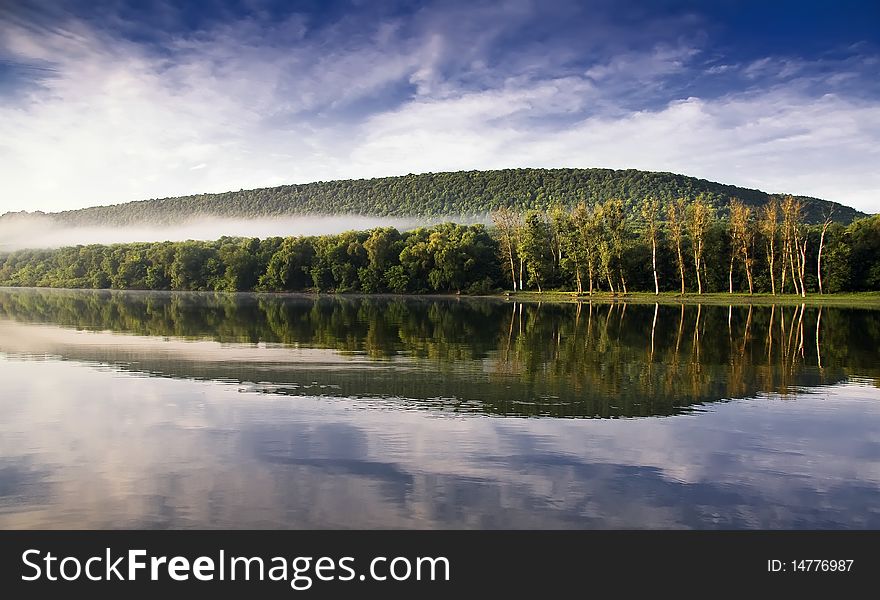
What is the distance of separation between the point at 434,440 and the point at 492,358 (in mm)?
13401

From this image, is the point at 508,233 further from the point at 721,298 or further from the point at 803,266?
the point at 803,266

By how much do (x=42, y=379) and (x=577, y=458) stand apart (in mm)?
15828

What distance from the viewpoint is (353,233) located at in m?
137

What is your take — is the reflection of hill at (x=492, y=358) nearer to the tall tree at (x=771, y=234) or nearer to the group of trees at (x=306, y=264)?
the tall tree at (x=771, y=234)

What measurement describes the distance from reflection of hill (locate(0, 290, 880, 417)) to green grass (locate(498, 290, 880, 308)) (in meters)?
42.8

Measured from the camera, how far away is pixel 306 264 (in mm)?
139250

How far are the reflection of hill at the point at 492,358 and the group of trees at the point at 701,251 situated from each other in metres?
54.2

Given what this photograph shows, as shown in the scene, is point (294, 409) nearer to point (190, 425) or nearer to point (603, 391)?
point (190, 425)

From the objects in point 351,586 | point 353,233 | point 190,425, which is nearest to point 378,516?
point 351,586

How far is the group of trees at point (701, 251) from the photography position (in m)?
93.9

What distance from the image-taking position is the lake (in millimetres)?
9633

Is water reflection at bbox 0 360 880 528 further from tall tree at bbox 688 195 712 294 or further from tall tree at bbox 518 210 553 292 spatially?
tall tree at bbox 518 210 553 292

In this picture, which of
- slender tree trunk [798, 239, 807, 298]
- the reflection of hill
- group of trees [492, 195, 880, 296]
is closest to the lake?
the reflection of hill

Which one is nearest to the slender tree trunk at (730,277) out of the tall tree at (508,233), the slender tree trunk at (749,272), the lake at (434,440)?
the slender tree trunk at (749,272)
